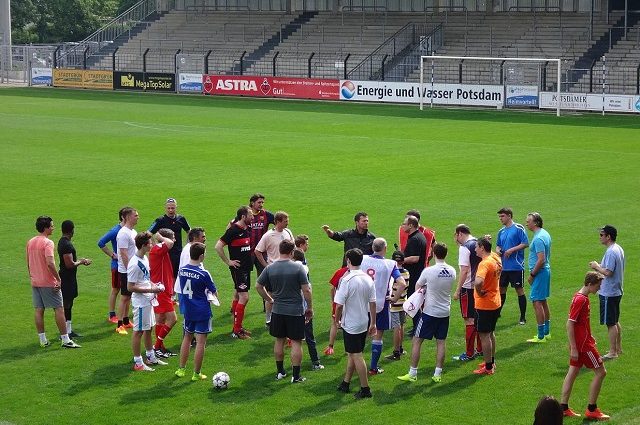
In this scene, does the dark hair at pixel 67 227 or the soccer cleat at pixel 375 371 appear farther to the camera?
the dark hair at pixel 67 227

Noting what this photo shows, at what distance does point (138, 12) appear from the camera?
83375mm

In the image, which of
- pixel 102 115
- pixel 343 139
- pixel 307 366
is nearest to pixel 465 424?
pixel 307 366

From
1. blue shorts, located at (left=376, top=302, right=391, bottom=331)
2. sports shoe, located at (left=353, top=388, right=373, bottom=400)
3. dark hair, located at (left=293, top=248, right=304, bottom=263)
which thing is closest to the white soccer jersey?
blue shorts, located at (left=376, top=302, right=391, bottom=331)

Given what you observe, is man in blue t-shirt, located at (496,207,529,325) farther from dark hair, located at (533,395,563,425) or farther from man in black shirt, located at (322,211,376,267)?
dark hair, located at (533,395,563,425)

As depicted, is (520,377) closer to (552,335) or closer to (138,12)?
(552,335)

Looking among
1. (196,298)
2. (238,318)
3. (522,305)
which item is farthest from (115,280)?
(522,305)

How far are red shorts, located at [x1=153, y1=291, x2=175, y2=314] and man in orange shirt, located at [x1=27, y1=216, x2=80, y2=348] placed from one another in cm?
137

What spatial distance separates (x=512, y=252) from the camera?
52.4 feet

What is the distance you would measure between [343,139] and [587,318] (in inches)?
1098

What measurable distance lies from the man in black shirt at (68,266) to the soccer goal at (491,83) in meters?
36.6

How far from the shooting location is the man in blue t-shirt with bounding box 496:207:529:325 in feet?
52.2

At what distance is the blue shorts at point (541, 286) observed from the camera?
1534 centimetres

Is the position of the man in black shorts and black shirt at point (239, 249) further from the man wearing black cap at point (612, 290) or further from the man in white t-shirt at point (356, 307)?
the man wearing black cap at point (612, 290)

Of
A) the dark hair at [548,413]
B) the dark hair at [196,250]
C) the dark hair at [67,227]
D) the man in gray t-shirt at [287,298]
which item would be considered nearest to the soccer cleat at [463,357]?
the man in gray t-shirt at [287,298]
